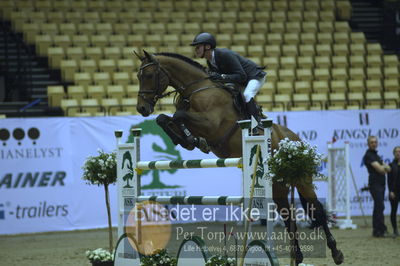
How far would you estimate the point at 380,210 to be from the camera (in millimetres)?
11391

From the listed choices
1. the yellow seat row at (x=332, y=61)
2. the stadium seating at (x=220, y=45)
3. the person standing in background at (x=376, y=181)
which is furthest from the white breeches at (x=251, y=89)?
the yellow seat row at (x=332, y=61)

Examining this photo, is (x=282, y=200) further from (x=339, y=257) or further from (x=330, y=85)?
(x=330, y=85)

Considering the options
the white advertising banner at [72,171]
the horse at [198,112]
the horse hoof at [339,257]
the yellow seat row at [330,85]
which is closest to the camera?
the horse hoof at [339,257]

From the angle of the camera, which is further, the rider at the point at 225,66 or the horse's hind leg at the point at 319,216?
the rider at the point at 225,66

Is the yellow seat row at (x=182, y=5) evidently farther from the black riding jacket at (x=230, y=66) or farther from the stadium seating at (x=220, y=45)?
the black riding jacket at (x=230, y=66)

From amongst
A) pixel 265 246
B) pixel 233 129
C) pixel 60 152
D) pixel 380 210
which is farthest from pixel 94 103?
pixel 265 246

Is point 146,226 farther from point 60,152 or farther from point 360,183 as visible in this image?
point 360,183

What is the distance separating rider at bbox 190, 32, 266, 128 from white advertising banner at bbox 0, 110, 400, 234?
4423mm

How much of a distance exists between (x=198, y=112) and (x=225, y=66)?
2.10ft

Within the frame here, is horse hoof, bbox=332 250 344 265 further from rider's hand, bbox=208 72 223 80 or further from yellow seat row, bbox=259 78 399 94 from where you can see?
yellow seat row, bbox=259 78 399 94

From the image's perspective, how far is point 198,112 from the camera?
7.71 m

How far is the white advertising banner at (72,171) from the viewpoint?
1215cm

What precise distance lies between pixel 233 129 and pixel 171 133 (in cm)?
76

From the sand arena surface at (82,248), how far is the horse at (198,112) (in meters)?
1.05
